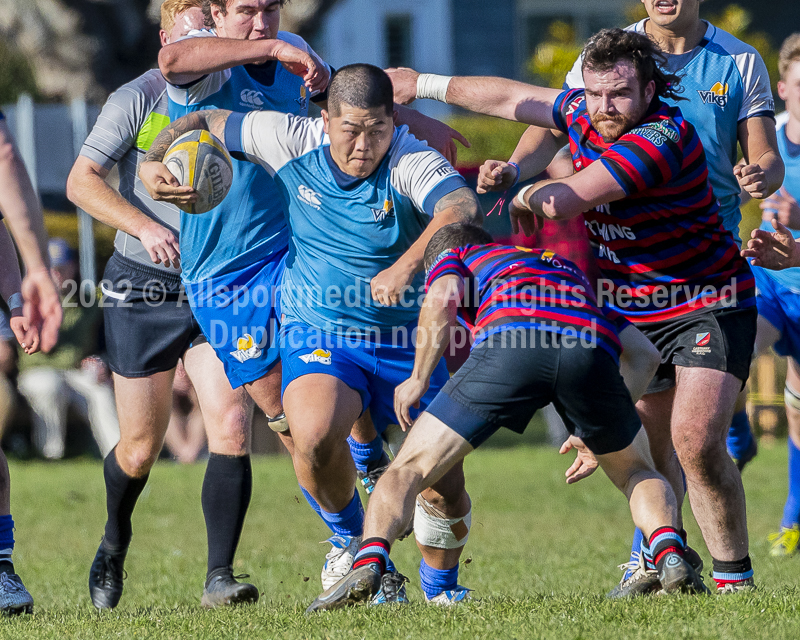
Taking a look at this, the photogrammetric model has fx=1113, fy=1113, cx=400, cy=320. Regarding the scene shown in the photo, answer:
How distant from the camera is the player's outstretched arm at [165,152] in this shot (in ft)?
16.4

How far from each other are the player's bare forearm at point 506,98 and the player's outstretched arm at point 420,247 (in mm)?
763

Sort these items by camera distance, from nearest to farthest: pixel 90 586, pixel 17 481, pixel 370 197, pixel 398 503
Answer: pixel 398 503 < pixel 370 197 < pixel 90 586 < pixel 17 481

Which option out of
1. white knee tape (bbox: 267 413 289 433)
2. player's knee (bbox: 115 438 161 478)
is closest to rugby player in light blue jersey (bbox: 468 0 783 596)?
white knee tape (bbox: 267 413 289 433)

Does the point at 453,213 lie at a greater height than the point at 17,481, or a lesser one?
greater

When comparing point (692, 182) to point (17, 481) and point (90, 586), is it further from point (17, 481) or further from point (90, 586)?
point (17, 481)

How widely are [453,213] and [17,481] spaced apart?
893cm

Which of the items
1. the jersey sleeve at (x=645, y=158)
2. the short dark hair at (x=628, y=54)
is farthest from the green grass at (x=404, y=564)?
the short dark hair at (x=628, y=54)

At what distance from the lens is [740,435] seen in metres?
7.46

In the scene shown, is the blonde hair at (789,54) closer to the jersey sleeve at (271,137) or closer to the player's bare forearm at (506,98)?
the player's bare forearm at (506,98)

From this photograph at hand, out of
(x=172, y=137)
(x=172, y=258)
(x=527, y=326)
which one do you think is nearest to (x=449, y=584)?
(x=527, y=326)

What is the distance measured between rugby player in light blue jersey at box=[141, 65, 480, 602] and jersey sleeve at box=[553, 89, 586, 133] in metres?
0.67

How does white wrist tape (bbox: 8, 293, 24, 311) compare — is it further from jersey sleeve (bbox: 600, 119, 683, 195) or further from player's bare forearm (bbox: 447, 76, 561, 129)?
jersey sleeve (bbox: 600, 119, 683, 195)

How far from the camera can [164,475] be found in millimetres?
12250

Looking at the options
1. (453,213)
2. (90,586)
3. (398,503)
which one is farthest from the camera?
(90,586)
